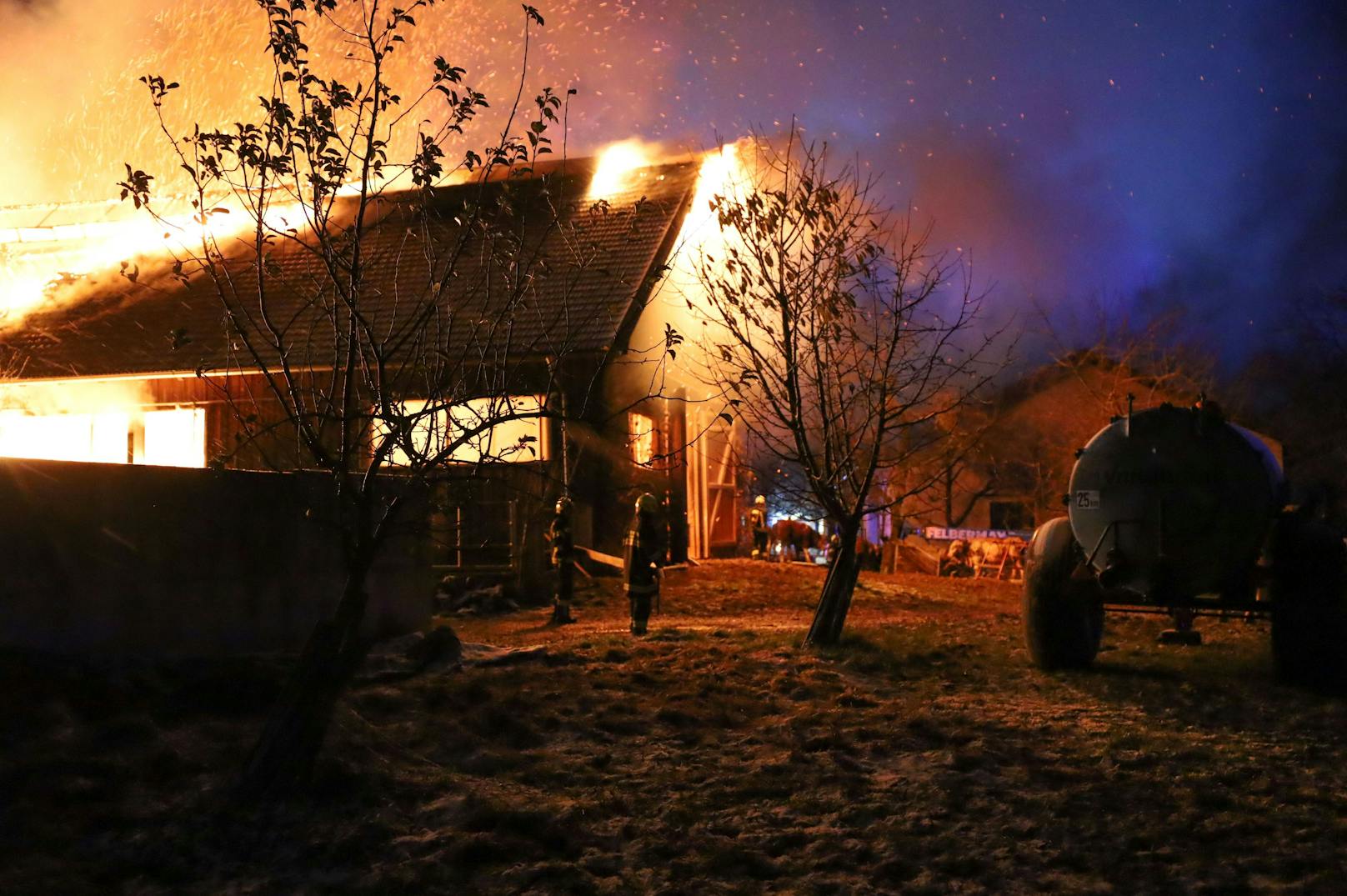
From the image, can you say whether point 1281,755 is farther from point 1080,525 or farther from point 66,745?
point 66,745

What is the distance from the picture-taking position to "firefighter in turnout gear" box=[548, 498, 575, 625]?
47.8 ft

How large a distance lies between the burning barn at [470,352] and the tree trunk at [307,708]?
942cm

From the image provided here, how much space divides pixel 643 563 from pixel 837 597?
93.6 inches

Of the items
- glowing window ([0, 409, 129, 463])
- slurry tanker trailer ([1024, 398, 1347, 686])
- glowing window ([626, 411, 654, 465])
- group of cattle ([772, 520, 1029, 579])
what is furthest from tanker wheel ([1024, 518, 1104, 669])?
glowing window ([0, 409, 129, 463])

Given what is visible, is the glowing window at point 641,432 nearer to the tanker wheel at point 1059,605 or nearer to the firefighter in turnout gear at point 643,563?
the firefighter in turnout gear at point 643,563

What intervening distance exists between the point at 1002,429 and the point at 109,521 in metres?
38.0

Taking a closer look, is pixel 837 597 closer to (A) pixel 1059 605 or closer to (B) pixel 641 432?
(A) pixel 1059 605

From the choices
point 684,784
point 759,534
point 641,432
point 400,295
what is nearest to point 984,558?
point 759,534

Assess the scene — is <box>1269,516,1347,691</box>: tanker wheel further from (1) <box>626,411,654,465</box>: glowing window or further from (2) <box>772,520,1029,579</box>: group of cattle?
(2) <box>772,520,1029,579</box>: group of cattle

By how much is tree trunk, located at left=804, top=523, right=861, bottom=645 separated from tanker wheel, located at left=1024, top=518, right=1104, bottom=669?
1.89 m

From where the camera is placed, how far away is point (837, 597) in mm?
11906

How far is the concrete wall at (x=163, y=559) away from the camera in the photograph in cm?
745

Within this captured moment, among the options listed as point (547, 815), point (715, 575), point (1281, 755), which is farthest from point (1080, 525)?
point (715, 575)

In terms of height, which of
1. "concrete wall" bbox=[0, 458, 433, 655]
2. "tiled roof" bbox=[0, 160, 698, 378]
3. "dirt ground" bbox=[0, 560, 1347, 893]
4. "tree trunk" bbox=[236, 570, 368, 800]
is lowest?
"dirt ground" bbox=[0, 560, 1347, 893]
